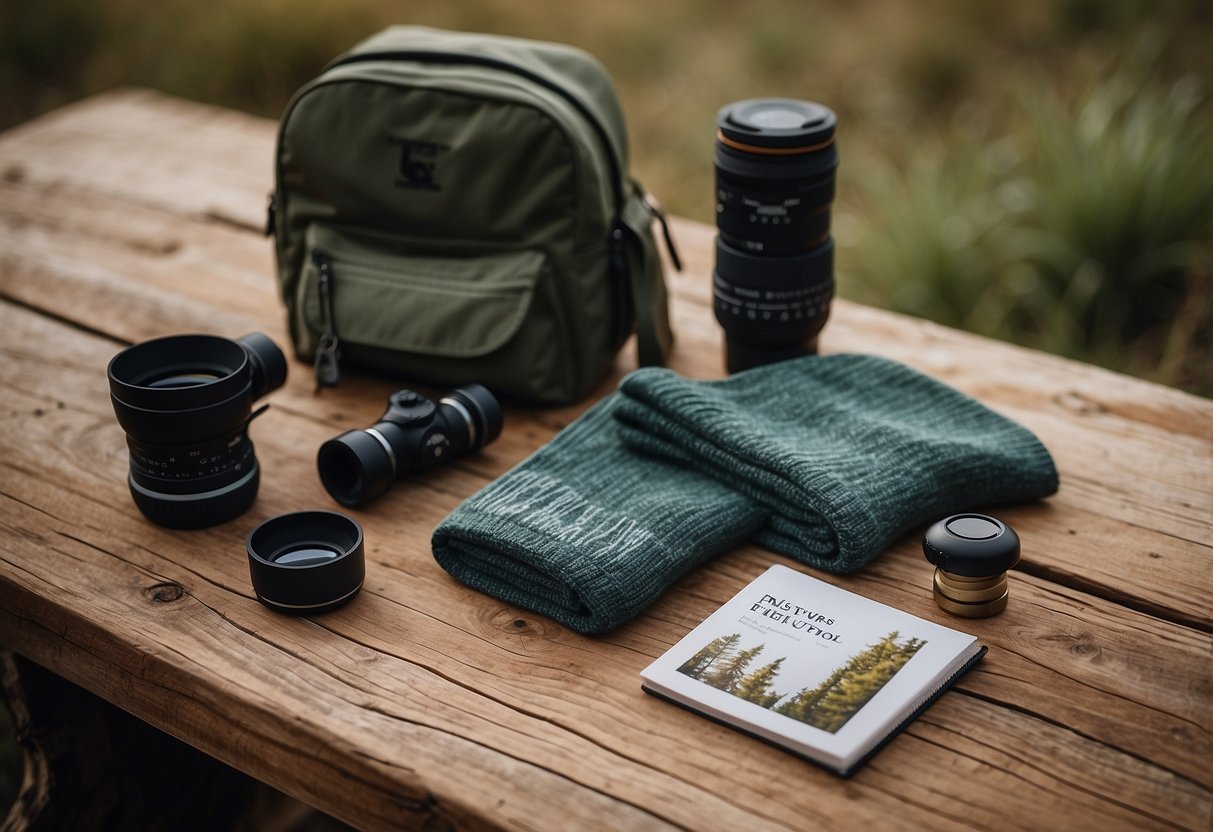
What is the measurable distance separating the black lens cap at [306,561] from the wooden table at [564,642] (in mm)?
26

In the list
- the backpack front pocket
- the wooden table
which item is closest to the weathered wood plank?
the wooden table

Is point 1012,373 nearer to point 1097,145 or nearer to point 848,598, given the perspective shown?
point 848,598

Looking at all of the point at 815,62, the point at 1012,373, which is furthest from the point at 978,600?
the point at 815,62

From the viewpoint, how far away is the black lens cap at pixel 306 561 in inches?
49.5

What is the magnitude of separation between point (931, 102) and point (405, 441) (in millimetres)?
3053

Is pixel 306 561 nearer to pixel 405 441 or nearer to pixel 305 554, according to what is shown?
pixel 305 554

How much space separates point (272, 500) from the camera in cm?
150

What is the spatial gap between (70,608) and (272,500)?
0.93 feet

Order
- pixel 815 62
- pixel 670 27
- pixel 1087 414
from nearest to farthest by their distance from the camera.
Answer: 1. pixel 1087 414
2. pixel 815 62
3. pixel 670 27

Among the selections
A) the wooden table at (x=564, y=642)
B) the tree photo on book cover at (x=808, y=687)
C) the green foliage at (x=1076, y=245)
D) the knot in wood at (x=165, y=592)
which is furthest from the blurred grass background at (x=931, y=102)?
the knot in wood at (x=165, y=592)

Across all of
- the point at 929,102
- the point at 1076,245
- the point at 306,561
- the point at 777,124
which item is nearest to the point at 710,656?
the point at 306,561

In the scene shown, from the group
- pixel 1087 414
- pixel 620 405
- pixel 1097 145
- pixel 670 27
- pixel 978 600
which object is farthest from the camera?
pixel 670 27

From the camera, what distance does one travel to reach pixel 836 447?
4.66 feet

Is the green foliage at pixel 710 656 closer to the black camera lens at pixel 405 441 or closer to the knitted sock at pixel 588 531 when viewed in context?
the knitted sock at pixel 588 531
